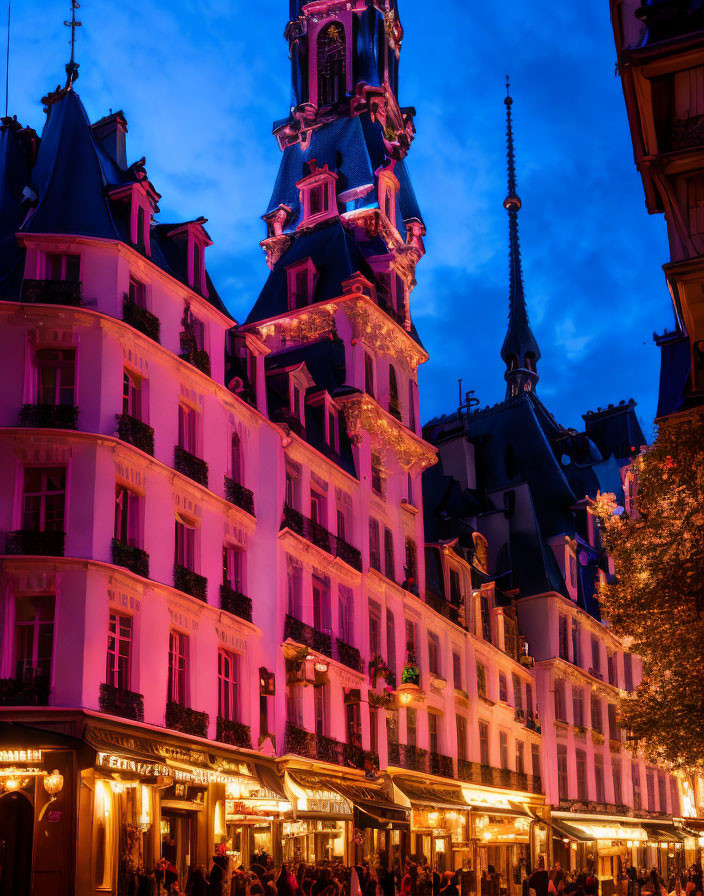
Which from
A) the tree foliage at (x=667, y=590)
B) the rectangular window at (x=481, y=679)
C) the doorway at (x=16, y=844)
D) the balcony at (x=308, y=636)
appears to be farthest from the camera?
the rectangular window at (x=481, y=679)

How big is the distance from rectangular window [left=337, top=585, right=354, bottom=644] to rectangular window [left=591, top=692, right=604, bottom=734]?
89.7ft

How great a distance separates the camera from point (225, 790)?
31469 mm

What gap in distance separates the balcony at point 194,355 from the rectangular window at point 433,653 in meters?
17.7

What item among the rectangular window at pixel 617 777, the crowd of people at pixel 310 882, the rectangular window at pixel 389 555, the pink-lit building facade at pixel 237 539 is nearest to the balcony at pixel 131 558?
the pink-lit building facade at pixel 237 539

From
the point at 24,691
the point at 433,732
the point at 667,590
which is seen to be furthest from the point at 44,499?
the point at 433,732

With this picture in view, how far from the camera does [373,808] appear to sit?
124ft

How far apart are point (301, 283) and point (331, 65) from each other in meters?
12.8

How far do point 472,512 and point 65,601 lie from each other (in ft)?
120

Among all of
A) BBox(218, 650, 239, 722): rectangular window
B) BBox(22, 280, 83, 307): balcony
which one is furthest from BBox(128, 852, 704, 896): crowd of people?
BBox(22, 280, 83, 307): balcony

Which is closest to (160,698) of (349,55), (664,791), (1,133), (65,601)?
(65,601)

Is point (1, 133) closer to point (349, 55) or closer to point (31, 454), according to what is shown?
point (31, 454)

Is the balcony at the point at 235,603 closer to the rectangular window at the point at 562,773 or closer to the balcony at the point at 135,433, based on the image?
the balcony at the point at 135,433

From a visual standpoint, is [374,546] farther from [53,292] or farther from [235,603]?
[53,292]

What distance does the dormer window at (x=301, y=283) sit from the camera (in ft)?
148
